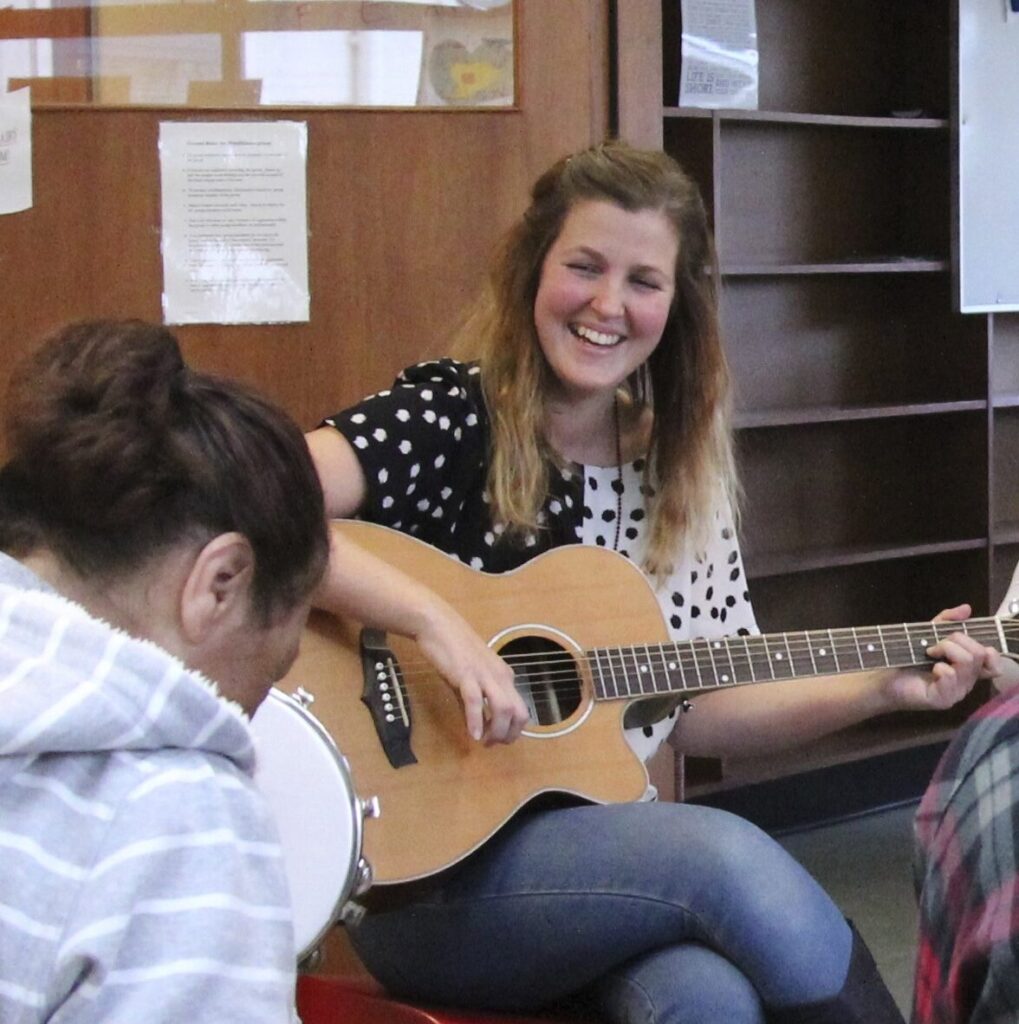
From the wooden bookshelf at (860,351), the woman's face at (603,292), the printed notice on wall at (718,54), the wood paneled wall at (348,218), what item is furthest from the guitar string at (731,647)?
the printed notice on wall at (718,54)

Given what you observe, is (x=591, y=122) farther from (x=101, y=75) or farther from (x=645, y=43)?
(x=101, y=75)

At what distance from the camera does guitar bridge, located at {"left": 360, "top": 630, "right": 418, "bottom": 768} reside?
1432 millimetres

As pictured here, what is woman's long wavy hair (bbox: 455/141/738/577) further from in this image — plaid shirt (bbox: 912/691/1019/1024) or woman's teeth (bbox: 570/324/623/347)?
plaid shirt (bbox: 912/691/1019/1024)

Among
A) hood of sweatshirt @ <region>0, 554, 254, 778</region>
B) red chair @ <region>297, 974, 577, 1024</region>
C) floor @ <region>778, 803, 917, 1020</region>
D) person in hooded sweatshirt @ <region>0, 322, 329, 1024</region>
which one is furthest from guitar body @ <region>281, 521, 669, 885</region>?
floor @ <region>778, 803, 917, 1020</region>

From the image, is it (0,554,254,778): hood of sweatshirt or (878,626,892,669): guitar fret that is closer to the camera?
(0,554,254,778): hood of sweatshirt

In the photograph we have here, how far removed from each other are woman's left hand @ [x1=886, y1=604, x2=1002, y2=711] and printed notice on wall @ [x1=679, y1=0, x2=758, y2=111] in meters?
1.57

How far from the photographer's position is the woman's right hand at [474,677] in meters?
1.39

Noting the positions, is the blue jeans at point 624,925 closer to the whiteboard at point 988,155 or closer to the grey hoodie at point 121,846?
the grey hoodie at point 121,846

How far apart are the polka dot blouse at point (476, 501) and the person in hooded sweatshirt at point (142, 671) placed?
0.65 m

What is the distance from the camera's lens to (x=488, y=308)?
1.69 meters

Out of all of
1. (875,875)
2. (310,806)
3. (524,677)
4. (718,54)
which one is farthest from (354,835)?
(718,54)

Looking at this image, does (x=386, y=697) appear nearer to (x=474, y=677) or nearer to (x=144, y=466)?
(x=474, y=677)

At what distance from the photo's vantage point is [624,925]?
131 centimetres

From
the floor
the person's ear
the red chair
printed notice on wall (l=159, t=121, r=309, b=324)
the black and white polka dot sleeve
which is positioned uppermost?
printed notice on wall (l=159, t=121, r=309, b=324)
